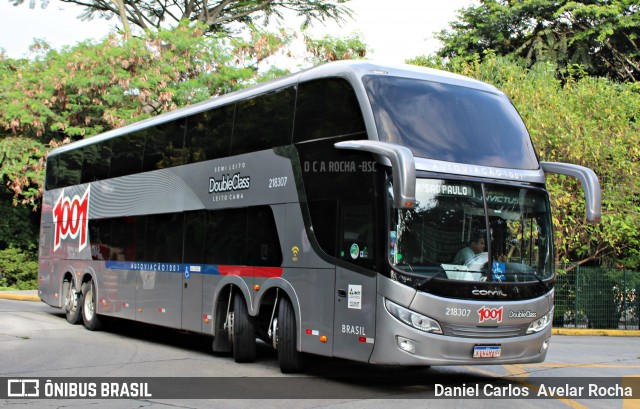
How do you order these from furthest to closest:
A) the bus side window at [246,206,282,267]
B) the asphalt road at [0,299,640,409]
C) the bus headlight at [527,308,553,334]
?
1. the bus side window at [246,206,282,267]
2. the bus headlight at [527,308,553,334]
3. the asphalt road at [0,299,640,409]

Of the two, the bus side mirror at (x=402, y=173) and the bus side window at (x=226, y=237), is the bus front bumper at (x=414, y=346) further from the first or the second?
the bus side window at (x=226, y=237)

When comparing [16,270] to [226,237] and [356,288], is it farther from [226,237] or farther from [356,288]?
[356,288]

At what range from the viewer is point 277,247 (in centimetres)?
1265

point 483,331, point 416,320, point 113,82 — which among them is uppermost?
point 113,82

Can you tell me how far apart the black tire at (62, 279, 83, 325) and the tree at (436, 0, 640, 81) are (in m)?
24.4

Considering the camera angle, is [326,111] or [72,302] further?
[72,302]

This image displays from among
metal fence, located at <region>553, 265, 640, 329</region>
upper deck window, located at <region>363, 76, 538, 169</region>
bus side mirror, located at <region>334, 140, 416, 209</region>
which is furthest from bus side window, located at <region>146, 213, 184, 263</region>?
metal fence, located at <region>553, 265, 640, 329</region>

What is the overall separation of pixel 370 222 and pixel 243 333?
3811mm

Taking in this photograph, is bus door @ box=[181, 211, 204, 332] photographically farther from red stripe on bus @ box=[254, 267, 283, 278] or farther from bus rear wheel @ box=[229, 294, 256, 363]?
red stripe on bus @ box=[254, 267, 283, 278]

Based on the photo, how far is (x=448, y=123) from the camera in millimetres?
11109

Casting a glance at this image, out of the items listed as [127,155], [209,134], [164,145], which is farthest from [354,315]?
[127,155]

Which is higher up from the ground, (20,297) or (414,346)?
(414,346)

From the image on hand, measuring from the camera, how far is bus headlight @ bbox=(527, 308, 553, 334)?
36.1ft

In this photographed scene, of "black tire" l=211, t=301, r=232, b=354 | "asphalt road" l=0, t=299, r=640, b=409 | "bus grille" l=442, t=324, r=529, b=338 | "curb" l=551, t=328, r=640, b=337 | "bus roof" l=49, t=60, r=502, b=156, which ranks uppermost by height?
"bus roof" l=49, t=60, r=502, b=156
